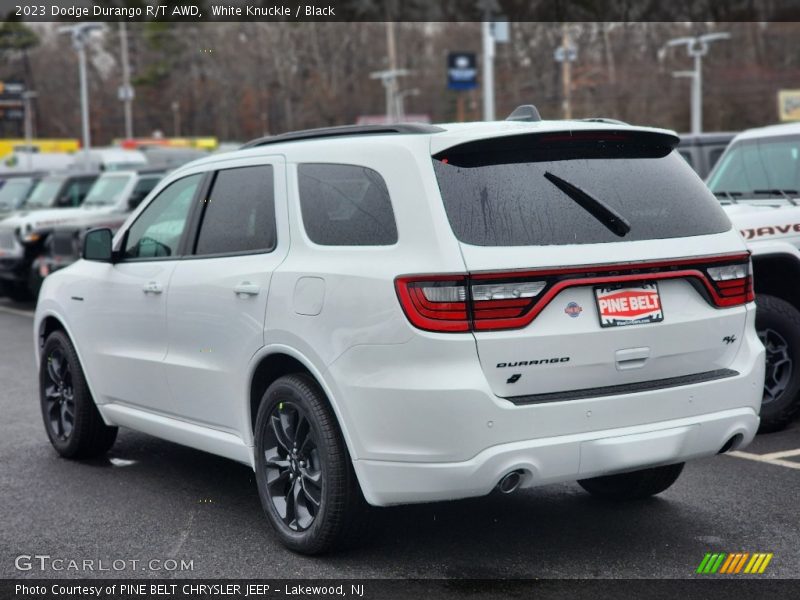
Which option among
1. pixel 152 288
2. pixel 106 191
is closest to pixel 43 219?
pixel 106 191

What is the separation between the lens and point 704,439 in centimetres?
480

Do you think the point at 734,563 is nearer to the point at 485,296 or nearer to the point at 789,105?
the point at 485,296

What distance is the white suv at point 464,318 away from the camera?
4.38 metres

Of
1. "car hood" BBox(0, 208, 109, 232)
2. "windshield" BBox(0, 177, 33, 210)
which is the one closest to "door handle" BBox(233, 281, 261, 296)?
"car hood" BBox(0, 208, 109, 232)

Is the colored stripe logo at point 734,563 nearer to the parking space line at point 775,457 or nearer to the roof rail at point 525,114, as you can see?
the parking space line at point 775,457

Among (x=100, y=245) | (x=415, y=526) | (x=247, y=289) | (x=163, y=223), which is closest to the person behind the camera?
(x=247, y=289)

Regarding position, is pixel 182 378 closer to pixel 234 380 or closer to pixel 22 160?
pixel 234 380

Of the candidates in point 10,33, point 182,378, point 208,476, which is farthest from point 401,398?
point 10,33

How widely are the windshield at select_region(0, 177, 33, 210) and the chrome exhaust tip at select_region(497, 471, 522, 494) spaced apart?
781 inches

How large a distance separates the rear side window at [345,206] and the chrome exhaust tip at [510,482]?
1011 millimetres

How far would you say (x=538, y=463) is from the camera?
440cm

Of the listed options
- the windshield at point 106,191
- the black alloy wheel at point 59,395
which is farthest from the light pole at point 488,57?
the black alloy wheel at point 59,395

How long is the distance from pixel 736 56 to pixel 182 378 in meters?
56.7

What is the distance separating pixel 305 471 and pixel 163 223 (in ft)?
6.33
